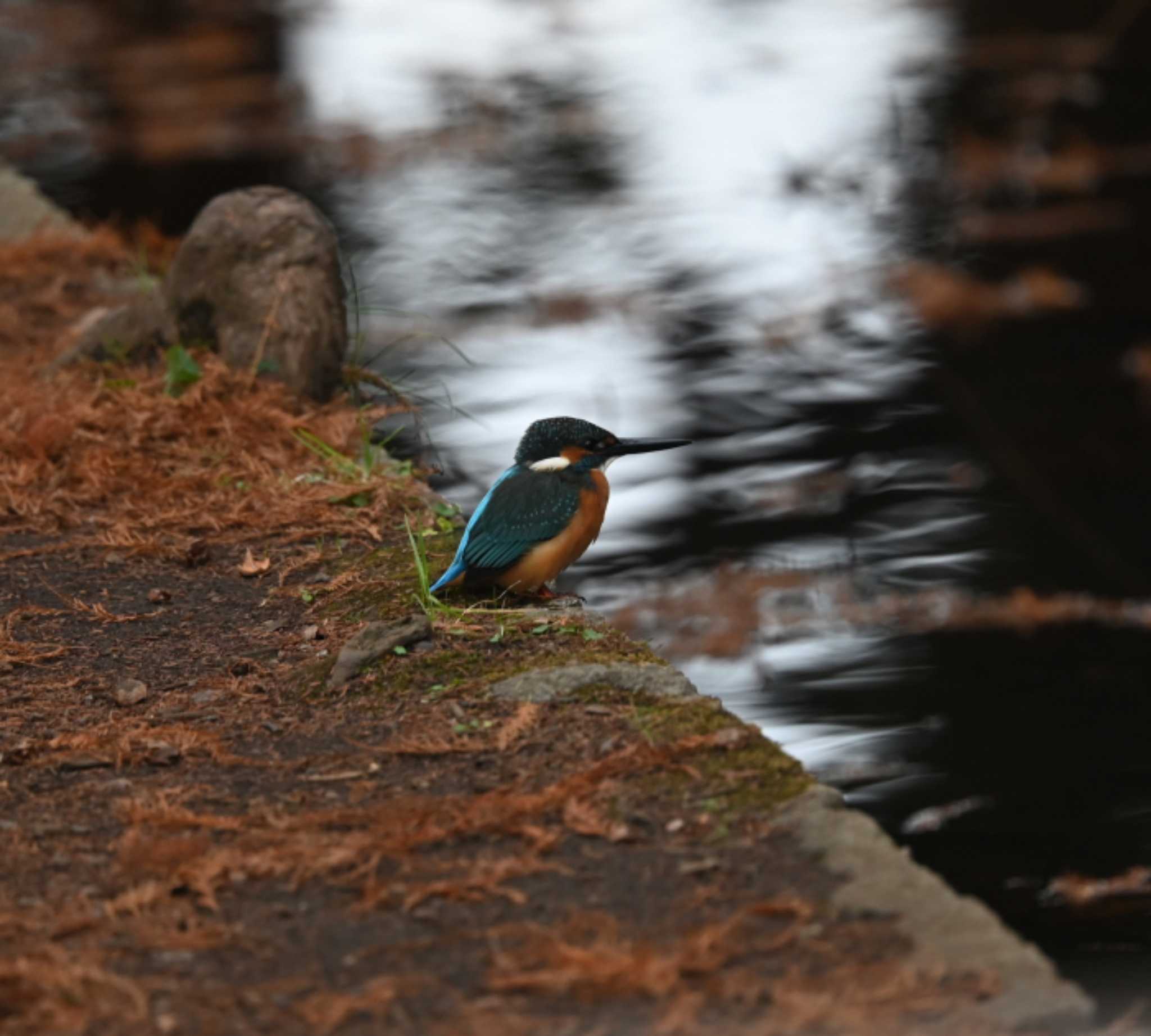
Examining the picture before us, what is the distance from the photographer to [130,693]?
357 cm

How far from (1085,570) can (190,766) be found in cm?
288

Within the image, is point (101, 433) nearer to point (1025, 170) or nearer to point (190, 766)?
point (190, 766)

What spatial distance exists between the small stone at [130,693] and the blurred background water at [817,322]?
1.47 metres

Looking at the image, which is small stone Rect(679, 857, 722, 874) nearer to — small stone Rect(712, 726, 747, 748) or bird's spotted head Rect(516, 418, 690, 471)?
small stone Rect(712, 726, 747, 748)

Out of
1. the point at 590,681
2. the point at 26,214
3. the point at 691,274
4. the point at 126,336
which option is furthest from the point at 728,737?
the point at 26,214

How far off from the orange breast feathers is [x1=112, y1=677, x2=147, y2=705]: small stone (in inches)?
30.2

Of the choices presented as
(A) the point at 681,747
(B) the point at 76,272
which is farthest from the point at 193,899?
(B) the point at 76,272

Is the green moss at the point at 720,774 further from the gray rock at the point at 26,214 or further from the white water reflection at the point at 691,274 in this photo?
the gray rock at the point at 26,214

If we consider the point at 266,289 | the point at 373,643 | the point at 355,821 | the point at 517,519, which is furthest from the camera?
the point at 266,289

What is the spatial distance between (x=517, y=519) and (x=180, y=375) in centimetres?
187

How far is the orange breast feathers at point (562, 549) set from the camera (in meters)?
3.83

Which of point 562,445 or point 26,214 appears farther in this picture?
point 26,214

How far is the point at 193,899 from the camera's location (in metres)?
2.75

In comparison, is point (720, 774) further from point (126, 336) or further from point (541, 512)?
point (126, 336)
